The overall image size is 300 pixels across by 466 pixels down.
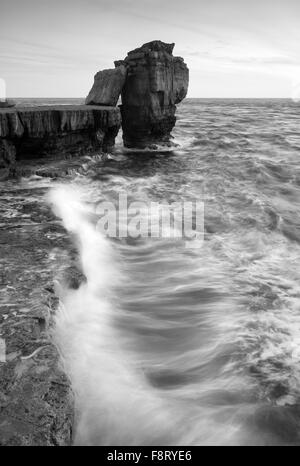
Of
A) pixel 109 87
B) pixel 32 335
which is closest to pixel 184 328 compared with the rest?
pixel 32 335

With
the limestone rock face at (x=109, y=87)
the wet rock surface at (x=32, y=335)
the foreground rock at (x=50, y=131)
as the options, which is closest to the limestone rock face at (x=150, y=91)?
the limestone rock face at (x=109, y=87)

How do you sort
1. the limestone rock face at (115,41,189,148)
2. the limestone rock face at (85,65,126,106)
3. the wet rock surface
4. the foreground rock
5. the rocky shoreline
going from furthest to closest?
the limestone rock face at (115,41,189,148) < the limestone rock face at (85,65,126,106) < the foreground rock < the rocky shoreline < the wet rock surface

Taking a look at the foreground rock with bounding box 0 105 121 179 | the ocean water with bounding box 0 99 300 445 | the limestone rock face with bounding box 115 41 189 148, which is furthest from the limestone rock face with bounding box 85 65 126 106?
the ocean water with bounding box 0 99 300 445

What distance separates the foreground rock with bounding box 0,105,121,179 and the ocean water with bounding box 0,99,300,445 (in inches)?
135

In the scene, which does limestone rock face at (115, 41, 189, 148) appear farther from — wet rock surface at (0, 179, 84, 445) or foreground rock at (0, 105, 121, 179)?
wet rock surface at (0, 179, 84, 445)

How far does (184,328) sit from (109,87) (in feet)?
60.1

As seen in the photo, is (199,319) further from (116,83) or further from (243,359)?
(116,83)

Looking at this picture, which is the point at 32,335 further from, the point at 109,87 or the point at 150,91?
the point at 150,91

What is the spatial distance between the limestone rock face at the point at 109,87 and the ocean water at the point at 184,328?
1098 centimetres

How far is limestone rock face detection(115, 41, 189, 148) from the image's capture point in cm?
2164

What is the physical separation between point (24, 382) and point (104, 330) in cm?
202

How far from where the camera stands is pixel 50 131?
16.1 meters

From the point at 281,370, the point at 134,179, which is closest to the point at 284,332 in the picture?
the point at 281,370
